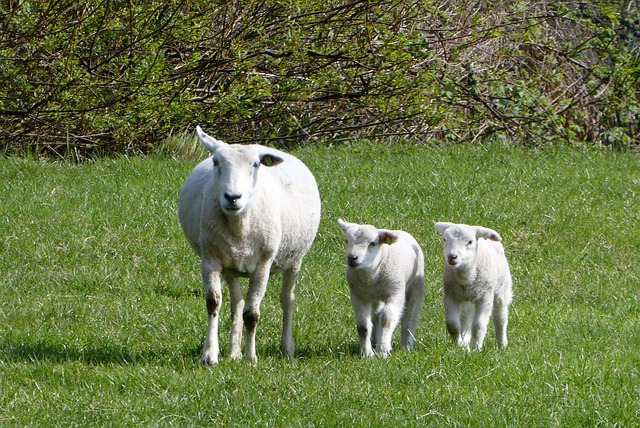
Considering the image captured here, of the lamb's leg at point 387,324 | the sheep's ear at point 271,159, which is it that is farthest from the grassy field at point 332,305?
the sheep's ear at point 271,159

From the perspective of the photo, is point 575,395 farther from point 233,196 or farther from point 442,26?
point 442,26

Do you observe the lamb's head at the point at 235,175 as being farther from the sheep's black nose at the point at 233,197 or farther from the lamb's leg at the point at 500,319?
the lamb's leg at the point at 500,319

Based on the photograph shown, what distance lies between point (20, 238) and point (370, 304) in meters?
3.77

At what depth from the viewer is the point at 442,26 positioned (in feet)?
53.7

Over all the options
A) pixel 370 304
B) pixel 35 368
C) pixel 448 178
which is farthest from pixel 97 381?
pixel 448 178

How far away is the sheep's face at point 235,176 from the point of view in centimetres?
640

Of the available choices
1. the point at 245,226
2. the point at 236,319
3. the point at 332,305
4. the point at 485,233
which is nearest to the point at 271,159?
the point at 245,226

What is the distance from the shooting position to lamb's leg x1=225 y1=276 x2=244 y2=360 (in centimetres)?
709

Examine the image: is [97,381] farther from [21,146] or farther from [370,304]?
[21,146]

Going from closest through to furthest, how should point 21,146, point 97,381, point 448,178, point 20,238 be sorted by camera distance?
1. point 97,381
2. point 20,238
3. point 448,178
4. point 21,146

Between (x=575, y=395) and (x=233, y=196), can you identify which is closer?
(x=575, y=395)

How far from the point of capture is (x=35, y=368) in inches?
255

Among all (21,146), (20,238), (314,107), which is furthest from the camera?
(314,107)

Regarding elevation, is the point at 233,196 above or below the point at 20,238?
above
